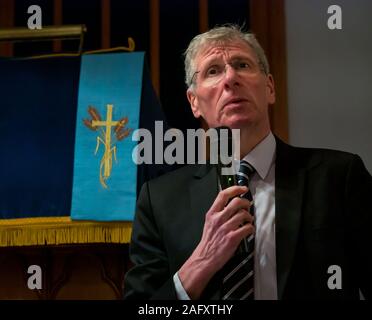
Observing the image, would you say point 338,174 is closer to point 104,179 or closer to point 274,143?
point 274,143

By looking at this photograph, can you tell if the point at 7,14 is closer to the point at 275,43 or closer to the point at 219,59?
the point at 275,43

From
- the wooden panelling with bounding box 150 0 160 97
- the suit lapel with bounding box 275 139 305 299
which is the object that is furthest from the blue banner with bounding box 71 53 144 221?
the wooden panelling with bounding box 150 0 160 97

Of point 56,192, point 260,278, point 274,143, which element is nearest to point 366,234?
point 260,278

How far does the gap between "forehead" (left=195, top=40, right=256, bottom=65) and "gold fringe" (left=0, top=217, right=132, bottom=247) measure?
0.71 meters

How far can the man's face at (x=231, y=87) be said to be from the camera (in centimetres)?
141

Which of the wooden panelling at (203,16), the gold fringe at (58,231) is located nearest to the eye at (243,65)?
the gold fringe at (58,231)

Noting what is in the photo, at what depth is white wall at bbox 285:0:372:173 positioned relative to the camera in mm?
2961

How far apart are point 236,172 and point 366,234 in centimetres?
33

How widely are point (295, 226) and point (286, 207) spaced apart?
55 mm

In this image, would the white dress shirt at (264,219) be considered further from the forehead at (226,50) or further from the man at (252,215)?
the forehead at (226,50)

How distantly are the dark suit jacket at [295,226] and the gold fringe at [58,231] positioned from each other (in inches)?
19.9

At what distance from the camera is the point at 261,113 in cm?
144

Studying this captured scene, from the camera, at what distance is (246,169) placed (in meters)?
1.34

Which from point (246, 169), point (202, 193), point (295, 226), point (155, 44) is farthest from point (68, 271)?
A: point (155, 44)
